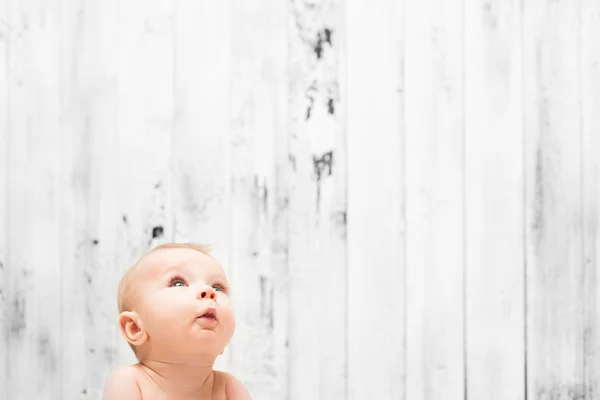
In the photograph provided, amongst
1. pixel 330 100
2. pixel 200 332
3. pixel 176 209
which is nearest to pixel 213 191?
pixel 176 209

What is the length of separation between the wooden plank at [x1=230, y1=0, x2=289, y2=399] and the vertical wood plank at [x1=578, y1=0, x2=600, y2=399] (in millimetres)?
624

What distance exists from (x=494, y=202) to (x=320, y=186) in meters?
0.36

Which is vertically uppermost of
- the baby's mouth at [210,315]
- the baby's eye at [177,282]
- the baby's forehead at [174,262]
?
the baby's forehead at [174,262]

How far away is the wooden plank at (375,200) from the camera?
155 centimetres

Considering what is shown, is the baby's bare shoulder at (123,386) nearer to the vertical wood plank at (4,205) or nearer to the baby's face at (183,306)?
the baby's face at (183,306)

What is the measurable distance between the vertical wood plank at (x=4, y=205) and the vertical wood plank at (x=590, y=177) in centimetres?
117

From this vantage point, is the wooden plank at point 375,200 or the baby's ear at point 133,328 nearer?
the baby's ear at point 133,328

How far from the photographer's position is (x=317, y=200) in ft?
5.14

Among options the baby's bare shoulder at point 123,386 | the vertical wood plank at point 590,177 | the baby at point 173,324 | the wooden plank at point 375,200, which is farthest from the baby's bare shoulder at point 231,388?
the vertical wood plank at point 590,177

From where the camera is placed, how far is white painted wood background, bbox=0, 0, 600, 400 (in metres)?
1.53

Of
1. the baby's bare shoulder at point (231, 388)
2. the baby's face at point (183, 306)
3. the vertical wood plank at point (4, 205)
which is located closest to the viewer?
the baby's face at point (183, 306)

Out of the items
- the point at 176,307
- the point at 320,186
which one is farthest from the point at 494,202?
the point at 176,307

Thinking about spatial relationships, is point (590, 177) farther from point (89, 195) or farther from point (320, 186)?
point (89, 195)

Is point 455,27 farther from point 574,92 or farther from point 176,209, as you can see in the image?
point 176,209
